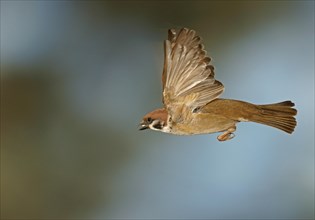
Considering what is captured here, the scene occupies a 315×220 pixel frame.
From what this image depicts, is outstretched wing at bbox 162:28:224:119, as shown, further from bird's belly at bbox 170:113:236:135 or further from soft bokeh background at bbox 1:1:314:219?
soft bokeh background at bbox 1:1:314:219

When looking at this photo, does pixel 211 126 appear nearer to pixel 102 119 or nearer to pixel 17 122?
pixel 102 119

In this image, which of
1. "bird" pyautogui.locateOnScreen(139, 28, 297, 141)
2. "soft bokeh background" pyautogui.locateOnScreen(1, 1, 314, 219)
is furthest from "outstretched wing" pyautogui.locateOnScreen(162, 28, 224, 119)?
"soft bokeh background" pyautogui.locateOnScreen(1, 1, 314, 219)

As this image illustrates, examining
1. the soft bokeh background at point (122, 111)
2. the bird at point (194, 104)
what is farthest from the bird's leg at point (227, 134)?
the soft bokeh background at point (122, 111)

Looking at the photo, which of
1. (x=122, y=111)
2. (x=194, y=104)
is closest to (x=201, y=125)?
(x=194, y=104)

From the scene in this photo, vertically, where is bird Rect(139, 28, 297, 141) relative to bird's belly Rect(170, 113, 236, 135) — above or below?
above

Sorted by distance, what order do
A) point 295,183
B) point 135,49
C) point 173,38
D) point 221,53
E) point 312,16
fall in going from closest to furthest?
point 173,38
point 221,53
point 135,49
point 312,16
point 295,183

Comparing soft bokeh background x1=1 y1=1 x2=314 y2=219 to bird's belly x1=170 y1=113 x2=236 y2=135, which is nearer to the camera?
bird's belly x1=170 y1=113 x2=236 y2=135

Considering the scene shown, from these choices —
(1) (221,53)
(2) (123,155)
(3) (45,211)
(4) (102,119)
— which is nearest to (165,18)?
(1) (221,53)

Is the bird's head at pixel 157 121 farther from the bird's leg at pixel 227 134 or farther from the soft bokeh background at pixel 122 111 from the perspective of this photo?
the soft bokeh background at pixel 122 111
